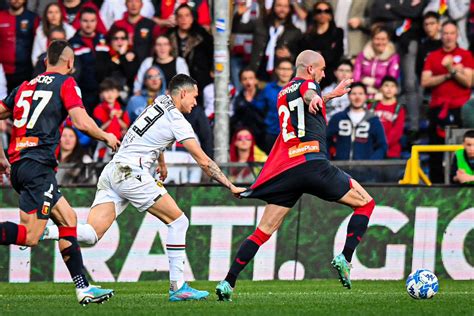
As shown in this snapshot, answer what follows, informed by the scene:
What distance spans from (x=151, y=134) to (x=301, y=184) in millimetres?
1627

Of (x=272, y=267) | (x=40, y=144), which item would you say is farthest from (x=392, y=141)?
(x=40, y=144)

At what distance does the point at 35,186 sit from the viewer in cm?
1109

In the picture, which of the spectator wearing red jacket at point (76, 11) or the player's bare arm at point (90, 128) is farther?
the spectator wearing red jacket at point (76, 11)

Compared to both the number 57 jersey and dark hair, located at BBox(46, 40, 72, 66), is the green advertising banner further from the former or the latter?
dark hair, located at BBox(46, 40, 72, 66)

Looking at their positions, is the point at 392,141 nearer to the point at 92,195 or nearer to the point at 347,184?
the point at 92,195

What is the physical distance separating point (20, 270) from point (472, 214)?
251 inches

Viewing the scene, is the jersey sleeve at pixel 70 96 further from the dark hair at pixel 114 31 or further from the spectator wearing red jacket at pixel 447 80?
the spectator wearing red jacket at pixel 447 80

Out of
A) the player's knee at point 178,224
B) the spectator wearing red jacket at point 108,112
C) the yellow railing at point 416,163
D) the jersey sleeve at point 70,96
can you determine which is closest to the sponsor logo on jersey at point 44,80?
the jersey sleeve at point 70,96

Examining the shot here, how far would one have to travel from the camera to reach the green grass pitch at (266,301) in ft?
34.3

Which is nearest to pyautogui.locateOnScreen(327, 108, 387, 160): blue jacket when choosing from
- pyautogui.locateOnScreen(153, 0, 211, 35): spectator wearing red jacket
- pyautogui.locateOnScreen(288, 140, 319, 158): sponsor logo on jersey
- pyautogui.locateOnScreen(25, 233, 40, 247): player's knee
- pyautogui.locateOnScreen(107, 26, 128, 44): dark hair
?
pyautogui.locateOnScreen(153, 0, 211, 35): spectator wearing red jacket

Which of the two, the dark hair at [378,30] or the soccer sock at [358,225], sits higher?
the dark hair at [378,30]

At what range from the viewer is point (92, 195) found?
1647 centimetres

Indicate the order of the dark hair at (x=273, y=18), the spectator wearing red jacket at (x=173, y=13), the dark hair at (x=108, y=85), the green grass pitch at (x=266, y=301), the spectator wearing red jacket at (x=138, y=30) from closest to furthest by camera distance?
the green grass pitch at (x=266, y=301)
the dark hair at (x=108, y=85)
the dark hair at (x=273, y=18)
the spectator wearing red jacket at (x=173, y=13)
the spectator wearing red jacket at (x=138, y=30)

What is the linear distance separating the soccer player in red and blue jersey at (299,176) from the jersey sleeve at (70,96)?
2.01 m
